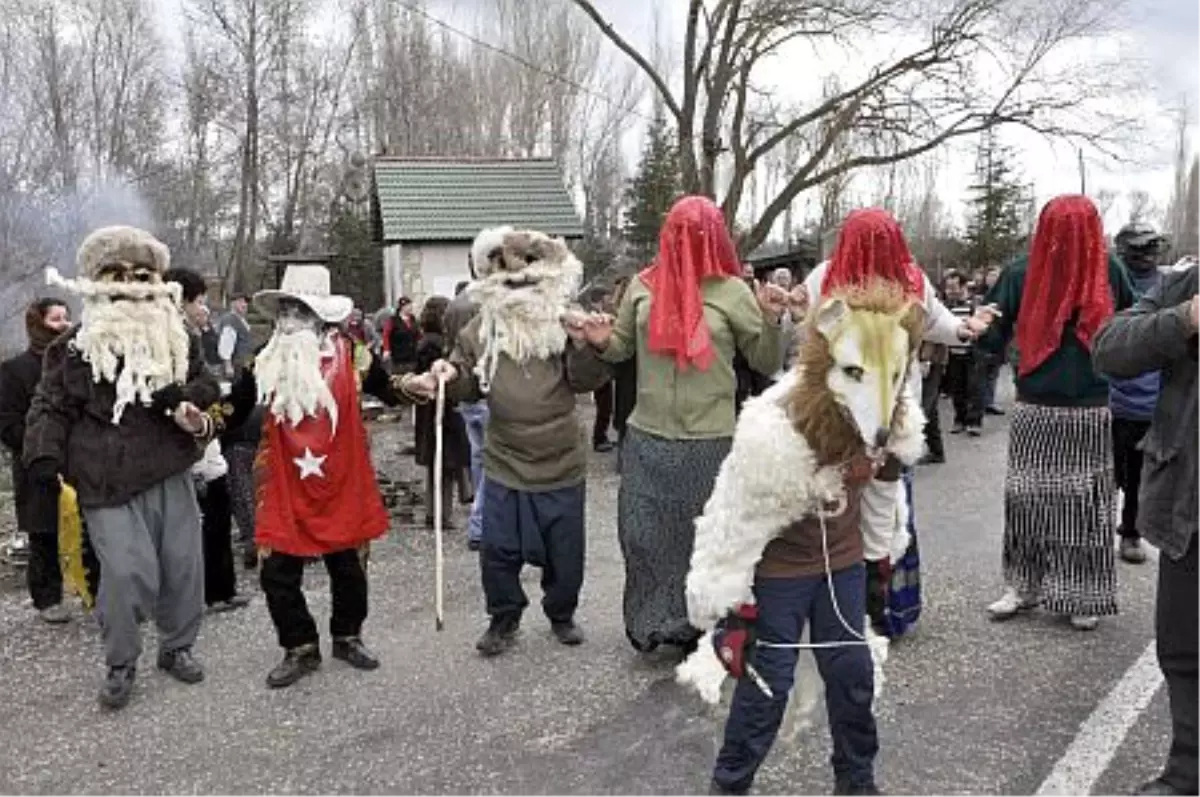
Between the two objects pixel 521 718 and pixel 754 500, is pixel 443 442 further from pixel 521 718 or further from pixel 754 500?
pixel 754 500

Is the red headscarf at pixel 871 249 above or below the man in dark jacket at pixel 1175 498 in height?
above

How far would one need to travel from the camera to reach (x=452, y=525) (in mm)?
7637

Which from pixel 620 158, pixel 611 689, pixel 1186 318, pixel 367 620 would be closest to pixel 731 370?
pixel 611 689

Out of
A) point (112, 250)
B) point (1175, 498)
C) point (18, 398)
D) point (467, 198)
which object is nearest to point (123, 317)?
point (112, 250)

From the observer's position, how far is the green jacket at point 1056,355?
16.0 feet

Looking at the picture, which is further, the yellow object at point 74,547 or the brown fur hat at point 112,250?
the yellow object at point 74,547

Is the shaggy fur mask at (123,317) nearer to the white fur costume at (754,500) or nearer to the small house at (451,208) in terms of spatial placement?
the white fur costume at (754,500)

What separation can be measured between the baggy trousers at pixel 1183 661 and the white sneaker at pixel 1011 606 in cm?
176

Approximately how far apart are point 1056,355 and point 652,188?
25016mm

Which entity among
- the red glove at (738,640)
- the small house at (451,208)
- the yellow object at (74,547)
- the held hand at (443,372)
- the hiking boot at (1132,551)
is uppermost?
the small house at (451,208)

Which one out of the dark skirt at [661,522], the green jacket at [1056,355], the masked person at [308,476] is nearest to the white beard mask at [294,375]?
the masked person at [308,476]

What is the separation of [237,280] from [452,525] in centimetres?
2845

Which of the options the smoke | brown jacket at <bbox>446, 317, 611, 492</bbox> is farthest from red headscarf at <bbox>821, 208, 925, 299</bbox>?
the smoke

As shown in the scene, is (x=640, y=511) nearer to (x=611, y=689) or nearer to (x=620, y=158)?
(x=611, y=689)
